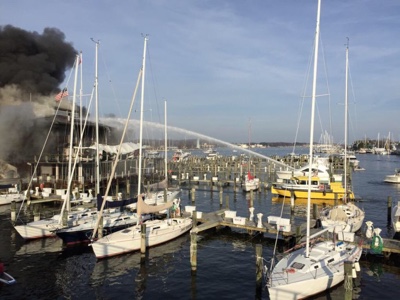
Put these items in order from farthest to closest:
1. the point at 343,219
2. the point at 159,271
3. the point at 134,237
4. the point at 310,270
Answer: the point at 343,219 < the point at 134,237 < the point at 159,271 < the point at 310,270

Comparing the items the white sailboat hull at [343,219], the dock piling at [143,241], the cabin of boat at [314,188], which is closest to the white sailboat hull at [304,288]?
the white sailboat hull at [343,219]

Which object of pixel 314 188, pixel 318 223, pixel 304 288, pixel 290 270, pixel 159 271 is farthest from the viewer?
pixel 314 188

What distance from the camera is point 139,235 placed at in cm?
2850

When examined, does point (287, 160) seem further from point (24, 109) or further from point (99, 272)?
point (99, 272)

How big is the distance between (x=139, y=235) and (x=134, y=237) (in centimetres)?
47

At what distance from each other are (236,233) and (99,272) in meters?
14.1

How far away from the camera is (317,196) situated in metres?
53.2

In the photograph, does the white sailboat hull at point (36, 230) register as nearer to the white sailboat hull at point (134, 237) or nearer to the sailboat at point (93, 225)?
the sailboat at point (93, 225)

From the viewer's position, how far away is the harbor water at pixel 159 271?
21.5 m

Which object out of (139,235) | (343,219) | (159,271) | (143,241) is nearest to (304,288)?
(159,271)

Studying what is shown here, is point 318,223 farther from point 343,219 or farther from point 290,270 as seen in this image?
point 290,270

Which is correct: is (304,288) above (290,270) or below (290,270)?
below

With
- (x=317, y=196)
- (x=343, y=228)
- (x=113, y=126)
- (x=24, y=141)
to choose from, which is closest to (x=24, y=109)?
(x=24, y=141)

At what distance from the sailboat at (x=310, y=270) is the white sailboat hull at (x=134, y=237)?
11981mm
